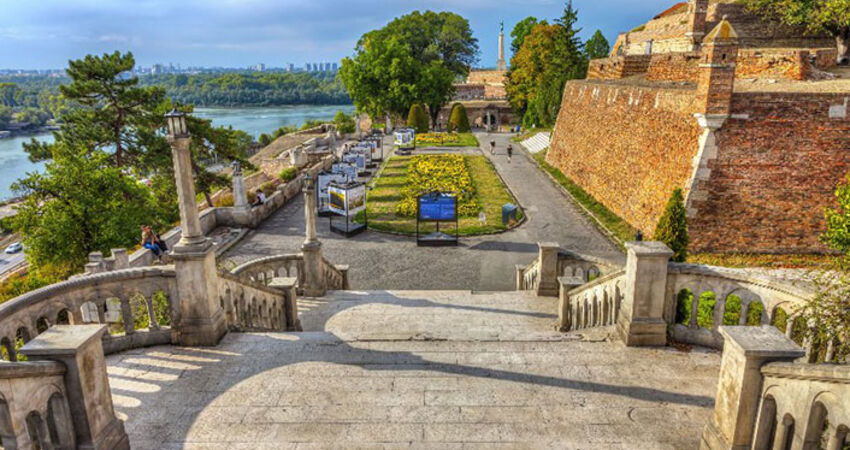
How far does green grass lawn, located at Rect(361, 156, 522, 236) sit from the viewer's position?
1912 centimetres

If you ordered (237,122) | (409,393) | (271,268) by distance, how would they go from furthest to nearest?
(237,122) → (271,268) → (409,393)

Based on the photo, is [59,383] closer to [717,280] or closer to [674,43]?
[717,280]

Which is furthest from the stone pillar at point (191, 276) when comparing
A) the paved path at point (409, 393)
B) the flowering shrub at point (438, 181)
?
the flowering shrub at point (438, 181)

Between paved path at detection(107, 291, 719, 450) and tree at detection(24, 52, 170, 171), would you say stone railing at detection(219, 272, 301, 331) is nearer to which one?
paved path at detection(107, 291, 719, 450)

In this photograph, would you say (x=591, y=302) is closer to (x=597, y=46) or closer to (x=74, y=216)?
(x=74, y=216)

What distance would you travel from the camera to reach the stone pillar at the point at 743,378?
3.90 meters

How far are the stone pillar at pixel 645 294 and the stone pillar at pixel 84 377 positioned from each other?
5.62 m

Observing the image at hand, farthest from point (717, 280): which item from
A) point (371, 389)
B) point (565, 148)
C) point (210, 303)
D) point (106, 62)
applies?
point (106, 62)

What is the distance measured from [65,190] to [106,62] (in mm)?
11700

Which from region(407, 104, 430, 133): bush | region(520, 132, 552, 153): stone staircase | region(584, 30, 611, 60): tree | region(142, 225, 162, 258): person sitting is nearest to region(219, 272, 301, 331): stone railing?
region(142, 225, 162, 258): person sitting

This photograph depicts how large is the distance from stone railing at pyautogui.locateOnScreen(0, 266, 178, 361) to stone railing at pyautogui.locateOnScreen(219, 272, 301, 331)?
842mm

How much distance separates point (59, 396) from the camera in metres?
4.09

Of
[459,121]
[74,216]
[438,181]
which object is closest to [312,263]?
[74,216]

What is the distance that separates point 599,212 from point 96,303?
706 inches
